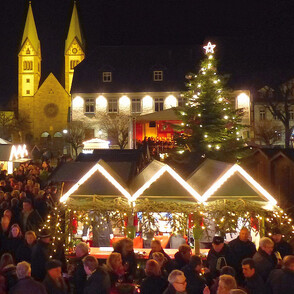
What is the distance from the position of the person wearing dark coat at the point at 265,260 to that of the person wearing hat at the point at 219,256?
719 millimetres

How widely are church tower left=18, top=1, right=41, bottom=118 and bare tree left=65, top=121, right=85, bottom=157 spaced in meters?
16.2

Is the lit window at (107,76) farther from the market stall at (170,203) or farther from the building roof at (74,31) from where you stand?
the market stall at (170,203)

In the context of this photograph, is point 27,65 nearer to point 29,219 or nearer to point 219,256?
point 29,219

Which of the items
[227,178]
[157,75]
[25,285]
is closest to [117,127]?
[157,75]

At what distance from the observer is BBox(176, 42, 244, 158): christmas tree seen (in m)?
19.3

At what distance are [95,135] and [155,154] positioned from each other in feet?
70.7

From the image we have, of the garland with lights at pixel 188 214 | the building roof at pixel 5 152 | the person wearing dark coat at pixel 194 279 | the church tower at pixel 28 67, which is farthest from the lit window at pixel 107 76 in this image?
the person wearing dark coat at pixel 194 279

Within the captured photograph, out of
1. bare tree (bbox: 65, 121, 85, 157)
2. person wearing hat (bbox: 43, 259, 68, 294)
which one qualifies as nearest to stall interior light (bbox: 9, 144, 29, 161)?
bare tree (bbox: 65, 121, 85, 157)

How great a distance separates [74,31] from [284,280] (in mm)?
56484

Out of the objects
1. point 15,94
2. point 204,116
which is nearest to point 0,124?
point 15,94

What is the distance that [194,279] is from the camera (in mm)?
6547

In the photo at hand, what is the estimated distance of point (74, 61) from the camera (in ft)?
190

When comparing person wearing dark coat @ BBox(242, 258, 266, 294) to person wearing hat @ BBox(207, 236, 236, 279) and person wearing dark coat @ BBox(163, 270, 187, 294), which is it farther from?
person wearing hat @ BBox(207, 236, 236, 279)

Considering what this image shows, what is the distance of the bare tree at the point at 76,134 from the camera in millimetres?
41969
